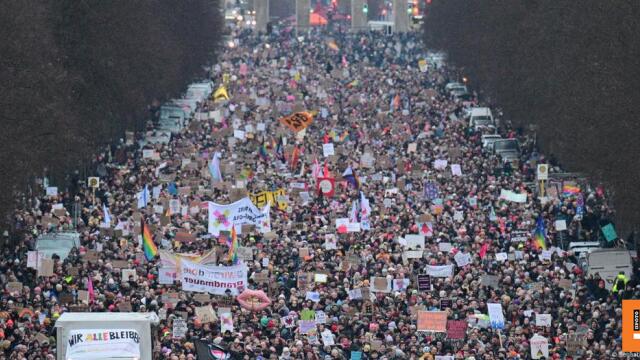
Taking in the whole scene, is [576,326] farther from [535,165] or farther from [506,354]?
[535,165]

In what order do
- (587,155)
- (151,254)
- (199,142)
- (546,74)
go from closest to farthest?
(151,254)
(587,155)
(546,74)
(199,142)

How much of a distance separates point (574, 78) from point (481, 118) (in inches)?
857

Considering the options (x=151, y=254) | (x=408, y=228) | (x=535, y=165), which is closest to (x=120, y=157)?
(x=535, y=165)

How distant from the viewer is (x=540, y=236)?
48719 millimetres

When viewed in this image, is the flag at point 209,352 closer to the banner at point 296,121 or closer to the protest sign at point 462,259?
the protest sign at point 462,259

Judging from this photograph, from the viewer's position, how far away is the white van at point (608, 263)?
45438 millimetres

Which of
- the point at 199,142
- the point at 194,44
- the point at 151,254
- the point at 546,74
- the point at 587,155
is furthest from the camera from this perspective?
the point at 194,44

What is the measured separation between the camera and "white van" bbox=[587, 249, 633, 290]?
45.4 metres

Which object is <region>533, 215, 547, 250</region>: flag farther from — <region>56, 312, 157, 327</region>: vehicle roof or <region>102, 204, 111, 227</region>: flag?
<region>56, 312, 157, 327</region>: vehicle roof

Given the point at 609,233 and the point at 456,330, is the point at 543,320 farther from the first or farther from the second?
the point at 609,233

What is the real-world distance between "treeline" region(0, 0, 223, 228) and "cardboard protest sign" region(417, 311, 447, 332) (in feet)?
35.0

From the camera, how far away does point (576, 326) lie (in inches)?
1553

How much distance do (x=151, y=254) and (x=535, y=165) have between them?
81.7 ft

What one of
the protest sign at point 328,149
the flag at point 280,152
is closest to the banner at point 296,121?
the protest sign at point 328,149
